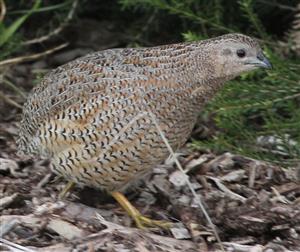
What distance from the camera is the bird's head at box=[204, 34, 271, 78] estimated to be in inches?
186

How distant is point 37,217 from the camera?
4.67 meters

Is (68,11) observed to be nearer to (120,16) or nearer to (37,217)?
(120,16)

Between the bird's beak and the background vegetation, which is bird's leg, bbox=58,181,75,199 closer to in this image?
the background vegetation

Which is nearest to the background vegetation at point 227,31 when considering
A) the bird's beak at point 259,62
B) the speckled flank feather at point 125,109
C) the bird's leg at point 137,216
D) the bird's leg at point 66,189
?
the bird's beak at point 259,62

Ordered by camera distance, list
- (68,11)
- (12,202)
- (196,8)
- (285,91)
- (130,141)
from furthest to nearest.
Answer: (68,11), (196,8), (285,91), (12,202), (130,141)

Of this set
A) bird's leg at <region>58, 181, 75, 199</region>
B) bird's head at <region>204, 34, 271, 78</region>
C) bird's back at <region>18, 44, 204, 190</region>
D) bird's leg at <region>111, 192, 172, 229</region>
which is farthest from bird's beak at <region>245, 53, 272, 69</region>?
bird's leg at <region>58, 181, 75, 199</region>

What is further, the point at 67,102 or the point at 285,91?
the point at 285,91

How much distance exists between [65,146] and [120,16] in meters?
2.89

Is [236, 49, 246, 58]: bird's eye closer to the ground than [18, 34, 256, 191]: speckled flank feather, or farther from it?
farther from it

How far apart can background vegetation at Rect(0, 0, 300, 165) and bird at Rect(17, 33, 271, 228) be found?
1.48ft

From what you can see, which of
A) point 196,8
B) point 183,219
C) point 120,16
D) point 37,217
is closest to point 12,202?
point 37,217

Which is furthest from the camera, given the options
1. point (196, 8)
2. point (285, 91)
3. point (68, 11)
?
point (68, 11)

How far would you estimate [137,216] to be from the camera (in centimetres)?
488

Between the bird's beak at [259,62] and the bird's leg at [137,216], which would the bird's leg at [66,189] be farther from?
the bird's beak at [259,62]
